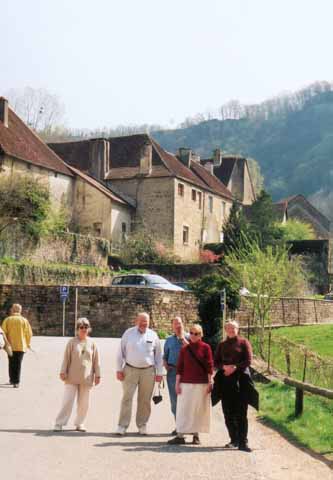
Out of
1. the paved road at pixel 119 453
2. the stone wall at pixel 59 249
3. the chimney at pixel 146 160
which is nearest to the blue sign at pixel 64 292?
the stone wall at pixel 59 249

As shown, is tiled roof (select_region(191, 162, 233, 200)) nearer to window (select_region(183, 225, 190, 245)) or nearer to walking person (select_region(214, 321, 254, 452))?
window (select_region(183, 225, 190, 245))

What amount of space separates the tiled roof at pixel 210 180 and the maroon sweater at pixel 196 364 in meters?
58.2

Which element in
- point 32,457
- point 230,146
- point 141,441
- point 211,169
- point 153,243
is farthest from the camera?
point 230,146

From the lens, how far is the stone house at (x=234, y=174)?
8212cm

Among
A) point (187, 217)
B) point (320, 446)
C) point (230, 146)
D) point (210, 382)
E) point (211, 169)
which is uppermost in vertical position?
point (230, 146)

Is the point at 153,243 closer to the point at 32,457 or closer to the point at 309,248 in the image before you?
the point at 309,248

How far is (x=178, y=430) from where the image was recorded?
11.7 metres

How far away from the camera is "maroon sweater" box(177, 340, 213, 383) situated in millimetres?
11977

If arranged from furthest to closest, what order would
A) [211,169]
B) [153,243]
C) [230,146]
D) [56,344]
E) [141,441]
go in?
1. [230,146]
2. [211,169]
3. [153,243]
4. [56,344]
5. [141,441]

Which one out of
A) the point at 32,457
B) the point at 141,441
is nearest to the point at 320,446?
the point at 141,441

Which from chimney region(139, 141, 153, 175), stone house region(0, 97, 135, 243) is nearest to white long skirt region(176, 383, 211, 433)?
stone house region(0, 97, 135, 243)

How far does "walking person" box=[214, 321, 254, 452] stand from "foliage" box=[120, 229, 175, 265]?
41861mm

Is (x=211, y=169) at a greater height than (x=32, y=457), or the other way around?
(x=211, y=169)

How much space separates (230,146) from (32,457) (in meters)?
181
